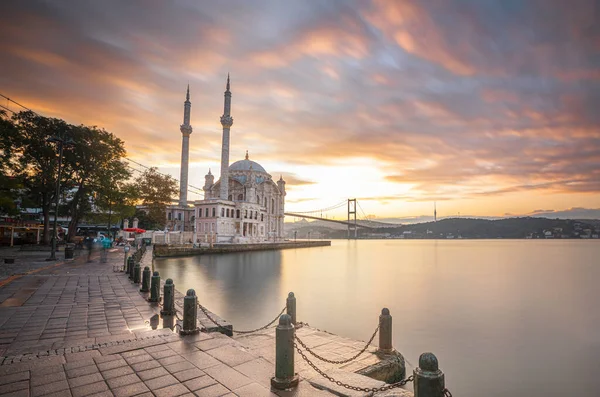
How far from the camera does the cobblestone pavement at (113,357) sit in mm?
4242

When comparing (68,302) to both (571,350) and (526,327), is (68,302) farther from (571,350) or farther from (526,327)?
(526,327)

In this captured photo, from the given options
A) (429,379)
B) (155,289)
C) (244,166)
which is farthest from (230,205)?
(429,379)

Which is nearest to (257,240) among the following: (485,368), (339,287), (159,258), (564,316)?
(159,258)

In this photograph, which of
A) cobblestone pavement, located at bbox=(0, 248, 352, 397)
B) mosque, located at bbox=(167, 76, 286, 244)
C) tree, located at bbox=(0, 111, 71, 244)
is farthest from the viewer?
mosque, located at bbox=(167, 76, 286, 244)

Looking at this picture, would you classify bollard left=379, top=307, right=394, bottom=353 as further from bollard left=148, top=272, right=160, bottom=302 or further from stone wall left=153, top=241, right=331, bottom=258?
stone wall left=153, top=241, right=331, bottom=258

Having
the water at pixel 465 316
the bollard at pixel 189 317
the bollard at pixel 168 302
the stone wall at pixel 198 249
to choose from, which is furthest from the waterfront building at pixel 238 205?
the bollard at pixel 189 317

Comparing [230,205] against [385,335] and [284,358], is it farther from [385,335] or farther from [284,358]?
[284,358]

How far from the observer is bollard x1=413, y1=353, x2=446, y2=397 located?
3119 mm

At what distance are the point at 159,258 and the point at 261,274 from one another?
16.3 metres

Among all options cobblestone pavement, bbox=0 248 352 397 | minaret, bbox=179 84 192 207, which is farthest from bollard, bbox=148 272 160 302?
minaret, bbox=179 84 192 207

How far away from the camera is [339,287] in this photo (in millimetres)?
26500

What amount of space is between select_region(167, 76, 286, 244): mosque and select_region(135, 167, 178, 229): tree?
6.28 metres

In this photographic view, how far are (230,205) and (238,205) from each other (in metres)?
2.18

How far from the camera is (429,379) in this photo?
312 cm
